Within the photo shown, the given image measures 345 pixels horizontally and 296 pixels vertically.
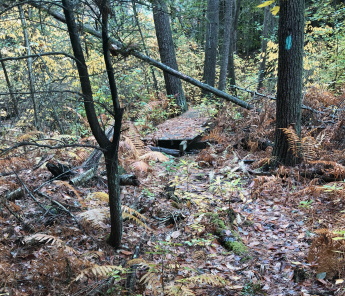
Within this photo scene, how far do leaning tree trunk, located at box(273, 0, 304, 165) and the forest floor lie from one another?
49 centimetres

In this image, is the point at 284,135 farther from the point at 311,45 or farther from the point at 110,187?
the point at 311,45

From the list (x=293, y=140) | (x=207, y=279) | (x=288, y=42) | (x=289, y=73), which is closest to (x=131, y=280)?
(x=207, y=279)

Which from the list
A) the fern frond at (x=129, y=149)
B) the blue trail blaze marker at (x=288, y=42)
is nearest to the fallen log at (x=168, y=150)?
the fern frond at (x=129, y=149)

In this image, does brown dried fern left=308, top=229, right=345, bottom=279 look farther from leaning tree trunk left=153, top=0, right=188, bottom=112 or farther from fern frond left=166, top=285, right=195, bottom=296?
leaning tree trunk left=153, top=0, right=188, bottom=112

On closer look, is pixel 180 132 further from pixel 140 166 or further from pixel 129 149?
pixel 140 166

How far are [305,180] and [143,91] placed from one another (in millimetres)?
9561

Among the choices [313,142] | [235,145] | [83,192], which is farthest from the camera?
[235,145]

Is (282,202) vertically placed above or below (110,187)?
below

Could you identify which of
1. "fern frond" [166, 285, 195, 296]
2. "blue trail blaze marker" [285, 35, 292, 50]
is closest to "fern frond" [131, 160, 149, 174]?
"fern frond" [166, 285, 195, 296]

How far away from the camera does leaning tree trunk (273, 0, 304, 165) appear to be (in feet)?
18.1

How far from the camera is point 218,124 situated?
9719 mm

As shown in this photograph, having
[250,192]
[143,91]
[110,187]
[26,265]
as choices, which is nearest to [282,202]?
[250,192]

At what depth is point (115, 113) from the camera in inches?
112

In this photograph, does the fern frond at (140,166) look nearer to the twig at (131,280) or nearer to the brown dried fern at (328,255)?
the twig at (131,280)
